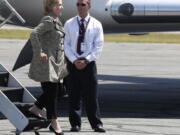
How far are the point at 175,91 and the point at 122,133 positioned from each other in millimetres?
6881

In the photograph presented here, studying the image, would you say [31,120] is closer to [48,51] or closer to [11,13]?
[48,51]

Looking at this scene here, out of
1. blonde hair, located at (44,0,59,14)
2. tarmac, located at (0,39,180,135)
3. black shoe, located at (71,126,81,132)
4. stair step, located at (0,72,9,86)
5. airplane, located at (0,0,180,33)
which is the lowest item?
tarmac, located at (0,39,180,135)

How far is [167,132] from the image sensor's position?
12.0 metres

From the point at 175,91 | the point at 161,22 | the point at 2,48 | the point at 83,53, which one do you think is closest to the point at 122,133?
the point at 83,53

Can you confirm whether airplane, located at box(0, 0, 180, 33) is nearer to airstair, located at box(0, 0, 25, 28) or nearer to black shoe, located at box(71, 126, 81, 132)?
airstair, located at box(0, 0, 25, 28)

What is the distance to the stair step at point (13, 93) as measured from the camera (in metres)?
11.3

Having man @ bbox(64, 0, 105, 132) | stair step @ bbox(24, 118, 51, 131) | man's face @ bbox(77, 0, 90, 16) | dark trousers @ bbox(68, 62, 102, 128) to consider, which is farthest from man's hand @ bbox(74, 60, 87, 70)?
stair step @ bbox(24, 118, 51, 131)

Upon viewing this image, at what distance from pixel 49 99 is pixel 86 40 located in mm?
1208

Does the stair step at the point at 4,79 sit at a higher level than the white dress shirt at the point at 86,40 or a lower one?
lower

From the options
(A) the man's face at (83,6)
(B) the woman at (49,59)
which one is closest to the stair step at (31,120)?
(B) the woman at (49,59)

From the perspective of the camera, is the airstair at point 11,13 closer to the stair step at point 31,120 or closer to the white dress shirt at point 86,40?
the white dress shirt at point 86,40

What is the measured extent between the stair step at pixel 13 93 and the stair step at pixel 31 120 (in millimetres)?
149

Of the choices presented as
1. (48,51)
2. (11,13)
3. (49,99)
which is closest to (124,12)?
(11,13)

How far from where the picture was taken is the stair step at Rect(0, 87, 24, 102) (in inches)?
445
